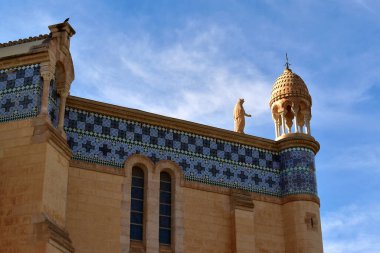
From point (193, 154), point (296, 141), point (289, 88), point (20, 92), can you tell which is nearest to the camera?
point (20, 92)

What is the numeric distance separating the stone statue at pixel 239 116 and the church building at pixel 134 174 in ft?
1.56

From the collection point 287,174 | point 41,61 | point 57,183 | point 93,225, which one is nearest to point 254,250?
point 287,174

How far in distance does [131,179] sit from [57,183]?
2.63 m

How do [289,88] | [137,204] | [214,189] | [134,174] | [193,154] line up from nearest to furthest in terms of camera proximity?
[137,204] < [134,174] < [214,189] < [193,154] < [289,88]

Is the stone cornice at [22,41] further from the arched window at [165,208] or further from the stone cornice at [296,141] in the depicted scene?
the stone cornice at [296,141]

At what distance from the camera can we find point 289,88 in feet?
63.8

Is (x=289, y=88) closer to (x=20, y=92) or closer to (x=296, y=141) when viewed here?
(x=296, y=141)

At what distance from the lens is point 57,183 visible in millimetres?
14422

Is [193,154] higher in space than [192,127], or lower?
lower

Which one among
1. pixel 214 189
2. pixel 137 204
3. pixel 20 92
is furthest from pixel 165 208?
pixel 20 92

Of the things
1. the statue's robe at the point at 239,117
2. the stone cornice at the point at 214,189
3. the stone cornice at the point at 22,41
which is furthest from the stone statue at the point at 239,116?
the stone cornice at the point at 22,41

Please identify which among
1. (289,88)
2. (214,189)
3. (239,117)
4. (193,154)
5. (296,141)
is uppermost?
(289,88)

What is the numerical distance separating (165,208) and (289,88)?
486cm

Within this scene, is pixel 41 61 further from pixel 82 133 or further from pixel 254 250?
pixel 254 250
